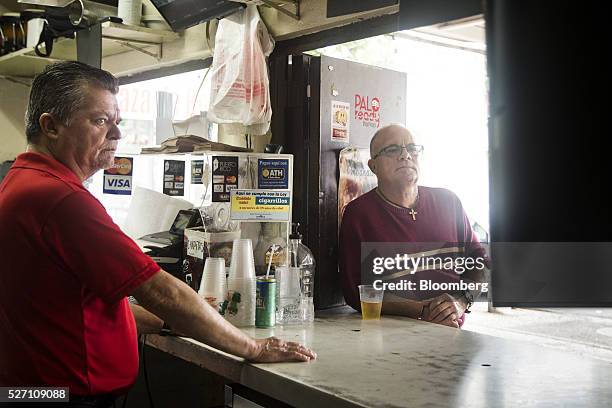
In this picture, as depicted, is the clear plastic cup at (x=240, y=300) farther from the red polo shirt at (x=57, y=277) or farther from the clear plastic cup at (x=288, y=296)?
the red polo shirt at (x=57, y=277)

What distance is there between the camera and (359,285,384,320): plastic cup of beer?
2479 mm

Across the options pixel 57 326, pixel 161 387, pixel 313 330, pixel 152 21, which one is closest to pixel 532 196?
pixel 57 326

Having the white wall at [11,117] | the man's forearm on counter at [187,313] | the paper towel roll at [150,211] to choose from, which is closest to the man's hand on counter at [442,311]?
the man's forearm on counter at [187,313]

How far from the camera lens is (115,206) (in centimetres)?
329

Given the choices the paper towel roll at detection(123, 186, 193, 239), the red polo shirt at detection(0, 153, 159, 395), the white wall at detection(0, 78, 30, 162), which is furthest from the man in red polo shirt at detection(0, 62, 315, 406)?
the white wall at detection(0, 78, 30, 162)

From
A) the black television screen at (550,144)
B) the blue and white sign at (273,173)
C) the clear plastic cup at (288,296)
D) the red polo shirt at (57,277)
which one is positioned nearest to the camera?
the black television screen at (550,144)

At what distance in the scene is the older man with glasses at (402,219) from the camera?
2756mm

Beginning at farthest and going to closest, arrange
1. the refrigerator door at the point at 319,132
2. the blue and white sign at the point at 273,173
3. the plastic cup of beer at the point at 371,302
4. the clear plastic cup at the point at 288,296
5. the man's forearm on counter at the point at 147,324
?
the refrigerator door at the point at 319,132 → the blue and white sign at the point at 273,173 → the plastic cup of beer at the point at 371,302 → the clear plastic cup at the point at 288,296 → the man's forearm on counter at the point at 147,324

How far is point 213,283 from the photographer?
87.1 inches

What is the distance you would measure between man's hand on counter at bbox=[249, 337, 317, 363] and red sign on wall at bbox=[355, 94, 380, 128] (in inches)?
56.9

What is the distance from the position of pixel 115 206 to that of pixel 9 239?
169 centimetres

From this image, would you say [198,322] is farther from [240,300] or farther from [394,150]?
[394,150]

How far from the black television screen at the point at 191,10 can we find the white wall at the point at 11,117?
2.03 meters

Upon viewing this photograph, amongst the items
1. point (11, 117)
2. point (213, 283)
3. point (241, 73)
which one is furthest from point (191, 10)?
point (11, 117)
